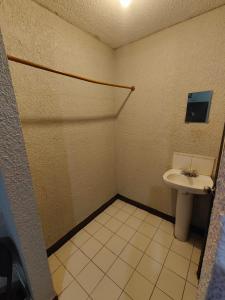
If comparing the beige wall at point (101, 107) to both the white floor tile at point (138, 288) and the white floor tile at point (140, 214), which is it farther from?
the white floor tile at point (138, 288)

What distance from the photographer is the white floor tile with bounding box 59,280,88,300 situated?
1.10 m

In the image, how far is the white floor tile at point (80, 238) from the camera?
1558 mm

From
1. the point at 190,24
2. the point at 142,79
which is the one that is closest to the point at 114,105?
the point at 142,79

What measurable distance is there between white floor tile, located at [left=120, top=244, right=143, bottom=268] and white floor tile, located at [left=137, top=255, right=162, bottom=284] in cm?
4

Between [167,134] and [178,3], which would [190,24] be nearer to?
[178,3]

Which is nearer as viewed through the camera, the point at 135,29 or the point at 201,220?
the point at 135,29

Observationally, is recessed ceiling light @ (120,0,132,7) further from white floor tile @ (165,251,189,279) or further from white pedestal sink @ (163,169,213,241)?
white floor tile @ (165,251,189,279)

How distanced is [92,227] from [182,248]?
3.29 ft

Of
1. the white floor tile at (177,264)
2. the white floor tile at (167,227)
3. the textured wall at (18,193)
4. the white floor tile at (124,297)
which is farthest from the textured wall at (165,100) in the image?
the textured wall at (18,193)

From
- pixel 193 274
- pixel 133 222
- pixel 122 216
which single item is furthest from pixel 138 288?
pixel 122 216

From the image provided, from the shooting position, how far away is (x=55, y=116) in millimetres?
1320

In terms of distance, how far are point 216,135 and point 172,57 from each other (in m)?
0.86

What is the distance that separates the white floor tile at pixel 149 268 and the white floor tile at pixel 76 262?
19.9 inches

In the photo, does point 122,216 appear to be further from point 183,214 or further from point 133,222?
point 183,214
